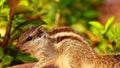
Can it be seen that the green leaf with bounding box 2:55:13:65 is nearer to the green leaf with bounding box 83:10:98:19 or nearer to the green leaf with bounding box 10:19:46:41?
the green leaf with bounding box 10:19:46:41

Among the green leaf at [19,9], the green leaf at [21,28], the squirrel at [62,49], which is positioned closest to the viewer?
the squirrel at [62,49]

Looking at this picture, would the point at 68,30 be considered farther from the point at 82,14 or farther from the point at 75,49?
the point at 82,14

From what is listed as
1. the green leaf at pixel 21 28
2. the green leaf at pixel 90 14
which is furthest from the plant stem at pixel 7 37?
the green leaf at pixel 90 14

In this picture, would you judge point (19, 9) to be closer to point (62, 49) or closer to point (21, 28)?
point (21, 28)

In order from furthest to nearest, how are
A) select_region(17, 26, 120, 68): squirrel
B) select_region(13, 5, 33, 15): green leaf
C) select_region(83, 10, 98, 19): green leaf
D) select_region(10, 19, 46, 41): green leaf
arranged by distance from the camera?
1. select_region(83, 10, 98, 19): green leaf
2. select_region(10, 19, 46, 41): green leaf
3. select_region(13, 5, 33, 15): green leaf
4. select_region(17, 26, 120, 68): squirrel

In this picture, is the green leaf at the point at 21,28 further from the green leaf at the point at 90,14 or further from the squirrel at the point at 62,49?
the green leaf at the point at 90,14

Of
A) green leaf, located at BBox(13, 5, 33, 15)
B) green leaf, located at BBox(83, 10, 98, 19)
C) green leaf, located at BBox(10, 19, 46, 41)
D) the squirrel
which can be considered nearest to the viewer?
the squirrel

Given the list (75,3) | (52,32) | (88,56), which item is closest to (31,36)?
(52,32)

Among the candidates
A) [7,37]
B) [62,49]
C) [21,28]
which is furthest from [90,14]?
[62,49]

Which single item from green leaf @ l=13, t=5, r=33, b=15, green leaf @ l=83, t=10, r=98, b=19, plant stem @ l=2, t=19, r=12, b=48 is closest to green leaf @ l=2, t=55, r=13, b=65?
plant stem @ l=2, t=19, r=12, b=48
